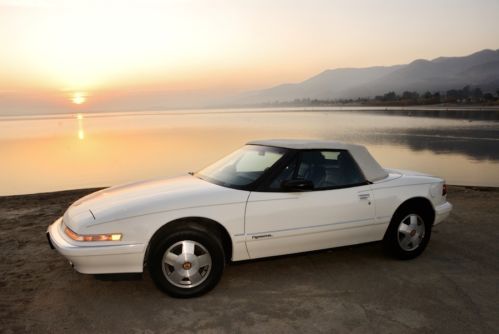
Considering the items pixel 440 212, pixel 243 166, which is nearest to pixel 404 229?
pixel 440 212

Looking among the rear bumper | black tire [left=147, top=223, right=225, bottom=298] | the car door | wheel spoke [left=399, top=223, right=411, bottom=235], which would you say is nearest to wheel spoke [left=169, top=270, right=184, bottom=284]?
black tire [left=147, top=223, right=225, bottom=298]

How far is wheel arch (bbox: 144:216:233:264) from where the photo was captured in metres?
4.05

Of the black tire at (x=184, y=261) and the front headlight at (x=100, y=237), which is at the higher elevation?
the front headlight at (x=100, y=237)

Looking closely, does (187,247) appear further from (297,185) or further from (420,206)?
(420,206)

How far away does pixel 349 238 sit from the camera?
489 centimetres

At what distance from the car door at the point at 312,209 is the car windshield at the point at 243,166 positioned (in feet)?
0.82

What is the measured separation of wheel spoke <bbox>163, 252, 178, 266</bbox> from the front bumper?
225 millimetres

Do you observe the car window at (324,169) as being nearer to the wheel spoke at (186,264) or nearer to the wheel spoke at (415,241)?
the wheel spoke at (415,241)

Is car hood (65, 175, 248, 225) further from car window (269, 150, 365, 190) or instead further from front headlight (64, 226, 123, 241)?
car window (269, 150, 365, 190)

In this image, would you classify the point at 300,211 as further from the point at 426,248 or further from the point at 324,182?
the point at 426,248

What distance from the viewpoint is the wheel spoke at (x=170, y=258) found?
407 cm

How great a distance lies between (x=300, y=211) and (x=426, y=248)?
2.44m

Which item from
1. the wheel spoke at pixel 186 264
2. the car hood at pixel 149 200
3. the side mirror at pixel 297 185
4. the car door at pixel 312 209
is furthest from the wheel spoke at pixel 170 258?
the side mirror at pixel 297 185

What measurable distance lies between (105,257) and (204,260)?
93cm
